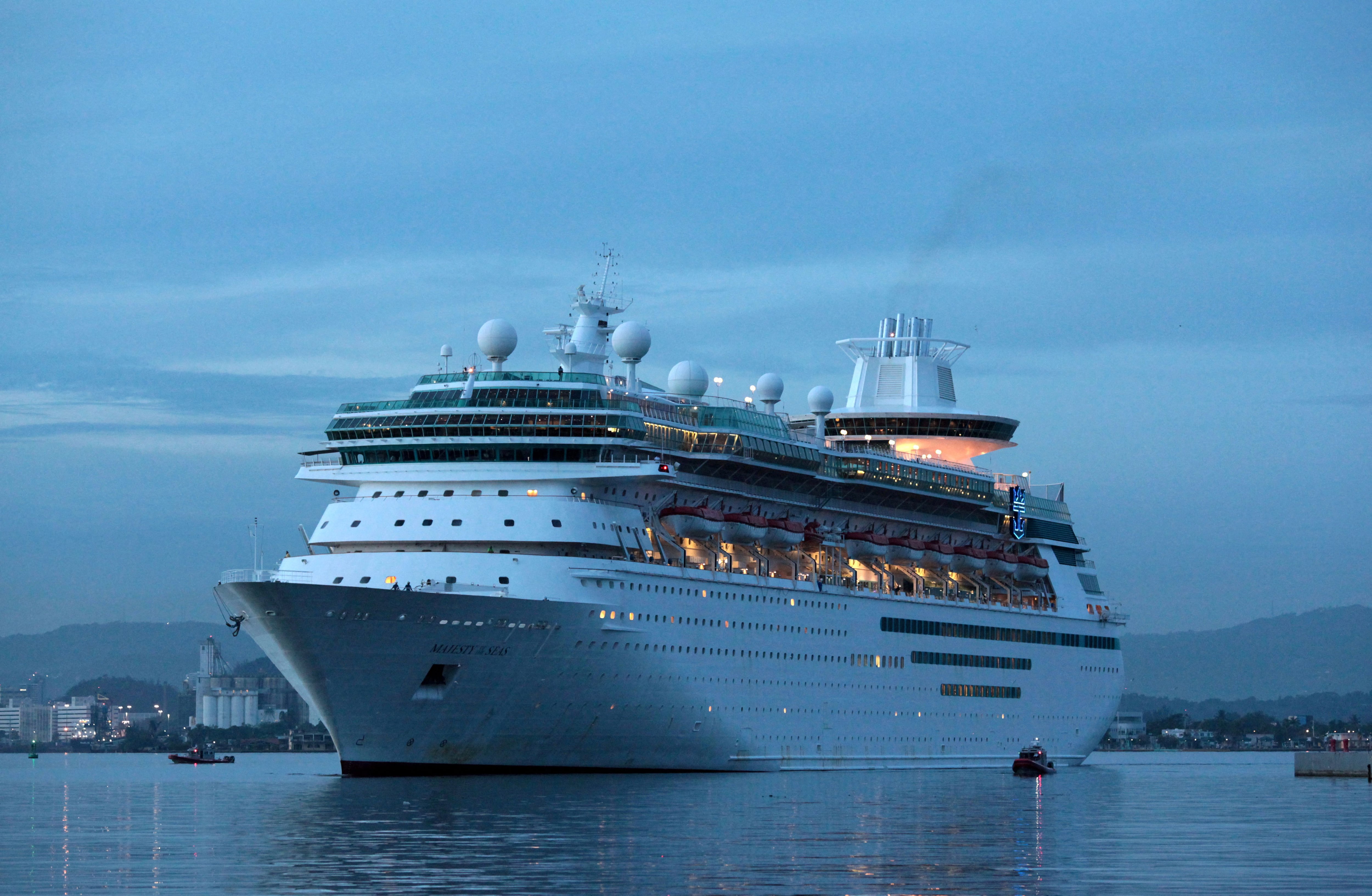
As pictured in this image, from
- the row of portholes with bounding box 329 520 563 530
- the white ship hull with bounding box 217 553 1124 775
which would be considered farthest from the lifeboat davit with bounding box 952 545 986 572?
the row of portholes with bounding box 329 520 563 530

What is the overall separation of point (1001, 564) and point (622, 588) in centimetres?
2896

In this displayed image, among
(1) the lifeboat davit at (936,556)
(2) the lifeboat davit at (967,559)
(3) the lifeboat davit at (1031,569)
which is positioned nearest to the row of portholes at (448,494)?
(1) the lifeboat davit at (936,556)

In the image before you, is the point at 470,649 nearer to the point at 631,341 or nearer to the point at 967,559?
the point at 631,341

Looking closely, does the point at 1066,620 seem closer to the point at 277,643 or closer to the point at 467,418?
the point at 467,418

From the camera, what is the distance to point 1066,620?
86.4m

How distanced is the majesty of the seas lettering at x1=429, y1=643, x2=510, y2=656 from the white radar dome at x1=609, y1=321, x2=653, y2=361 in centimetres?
1406

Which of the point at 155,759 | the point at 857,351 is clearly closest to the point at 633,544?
the point at 857,351

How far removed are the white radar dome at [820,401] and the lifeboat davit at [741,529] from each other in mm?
11103

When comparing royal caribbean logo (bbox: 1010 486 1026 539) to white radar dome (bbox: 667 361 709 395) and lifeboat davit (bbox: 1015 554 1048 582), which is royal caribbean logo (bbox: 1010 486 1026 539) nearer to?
lifeboat davit (bbox: 1015 554 1048 582)

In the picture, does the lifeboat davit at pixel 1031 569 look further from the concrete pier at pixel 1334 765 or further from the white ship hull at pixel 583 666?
the white ship hull at pixel 583 666

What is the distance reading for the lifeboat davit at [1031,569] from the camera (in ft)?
277

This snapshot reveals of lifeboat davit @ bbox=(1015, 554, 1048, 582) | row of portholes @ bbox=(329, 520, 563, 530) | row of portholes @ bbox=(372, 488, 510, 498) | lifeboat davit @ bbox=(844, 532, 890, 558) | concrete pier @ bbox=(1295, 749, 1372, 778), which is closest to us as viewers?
row of portholes @ bbox=(329, 520, 563, 530)

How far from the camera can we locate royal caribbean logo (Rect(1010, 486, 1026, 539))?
82938mm

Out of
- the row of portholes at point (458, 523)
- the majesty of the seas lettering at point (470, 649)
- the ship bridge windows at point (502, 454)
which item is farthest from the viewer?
the ship bridge windows at point (502, 454)
